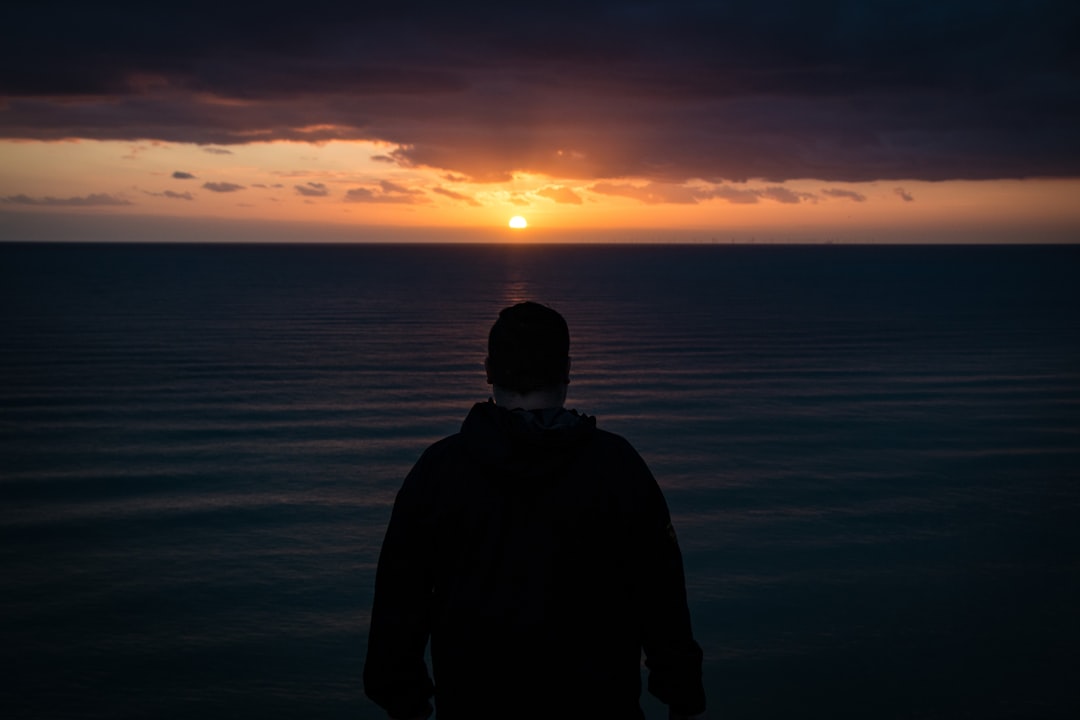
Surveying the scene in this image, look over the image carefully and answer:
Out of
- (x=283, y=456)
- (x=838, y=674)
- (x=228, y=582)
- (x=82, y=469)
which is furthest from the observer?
(x=283, y=456)

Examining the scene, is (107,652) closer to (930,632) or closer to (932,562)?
(930,632)

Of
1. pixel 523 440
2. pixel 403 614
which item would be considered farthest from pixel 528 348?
pixel 403 614

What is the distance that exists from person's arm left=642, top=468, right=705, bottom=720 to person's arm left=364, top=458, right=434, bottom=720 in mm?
699

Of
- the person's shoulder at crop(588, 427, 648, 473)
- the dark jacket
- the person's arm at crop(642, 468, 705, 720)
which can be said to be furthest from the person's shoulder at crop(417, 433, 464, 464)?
the person's arm at crop(642, 468, 705, 720)

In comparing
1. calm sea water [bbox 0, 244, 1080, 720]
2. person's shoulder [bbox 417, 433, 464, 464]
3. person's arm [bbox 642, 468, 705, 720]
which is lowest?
calm sea water [bbox 0, 244, 1080, 720]

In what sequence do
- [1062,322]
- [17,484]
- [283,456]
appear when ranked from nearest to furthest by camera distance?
[17,484] < [283,456] < [1062,322]

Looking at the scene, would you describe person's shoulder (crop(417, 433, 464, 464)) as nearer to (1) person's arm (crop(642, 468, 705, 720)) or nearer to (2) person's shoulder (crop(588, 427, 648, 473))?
(2) person's shoulder (crop(588, 427, 648, 473))

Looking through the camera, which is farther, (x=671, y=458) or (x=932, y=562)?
(x=671, y=458)

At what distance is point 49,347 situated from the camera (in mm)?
36938

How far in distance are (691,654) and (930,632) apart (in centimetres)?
729

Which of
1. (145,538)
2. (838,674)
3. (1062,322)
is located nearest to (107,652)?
(145,538)

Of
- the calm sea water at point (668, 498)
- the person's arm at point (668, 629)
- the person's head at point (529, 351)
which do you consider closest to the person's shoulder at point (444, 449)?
the person's head at point (529, 351)

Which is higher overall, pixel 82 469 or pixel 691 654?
pixel 691 654

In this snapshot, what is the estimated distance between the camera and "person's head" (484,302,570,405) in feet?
8.98
